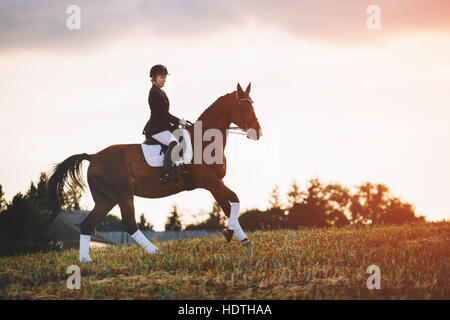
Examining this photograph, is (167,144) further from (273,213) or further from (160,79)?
(273,213)

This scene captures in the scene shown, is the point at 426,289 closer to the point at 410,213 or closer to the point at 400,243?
the point at 400,243

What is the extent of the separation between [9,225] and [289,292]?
26.8m

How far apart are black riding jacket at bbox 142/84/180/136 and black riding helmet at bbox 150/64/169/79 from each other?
0.35 meters

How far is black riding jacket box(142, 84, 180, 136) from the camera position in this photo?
11.7 meters

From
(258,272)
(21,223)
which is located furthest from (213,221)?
(258,272)

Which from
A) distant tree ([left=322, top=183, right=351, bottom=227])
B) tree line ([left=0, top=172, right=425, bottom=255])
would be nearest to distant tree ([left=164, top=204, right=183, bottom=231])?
tree line ([left=0, top=172, right=425, bottom=255])

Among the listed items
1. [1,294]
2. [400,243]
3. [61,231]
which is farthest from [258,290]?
[61,231]

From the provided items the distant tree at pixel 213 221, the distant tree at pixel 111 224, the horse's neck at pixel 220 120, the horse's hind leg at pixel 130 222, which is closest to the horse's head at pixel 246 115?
the horse's neck at pixel 220 120

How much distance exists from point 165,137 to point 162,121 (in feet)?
1.26

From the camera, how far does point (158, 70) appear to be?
1194 centimetres

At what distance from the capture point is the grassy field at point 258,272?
314 inches

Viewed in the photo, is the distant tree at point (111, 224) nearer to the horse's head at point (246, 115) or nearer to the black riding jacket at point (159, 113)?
the black riding jacket at point (159, 113)
